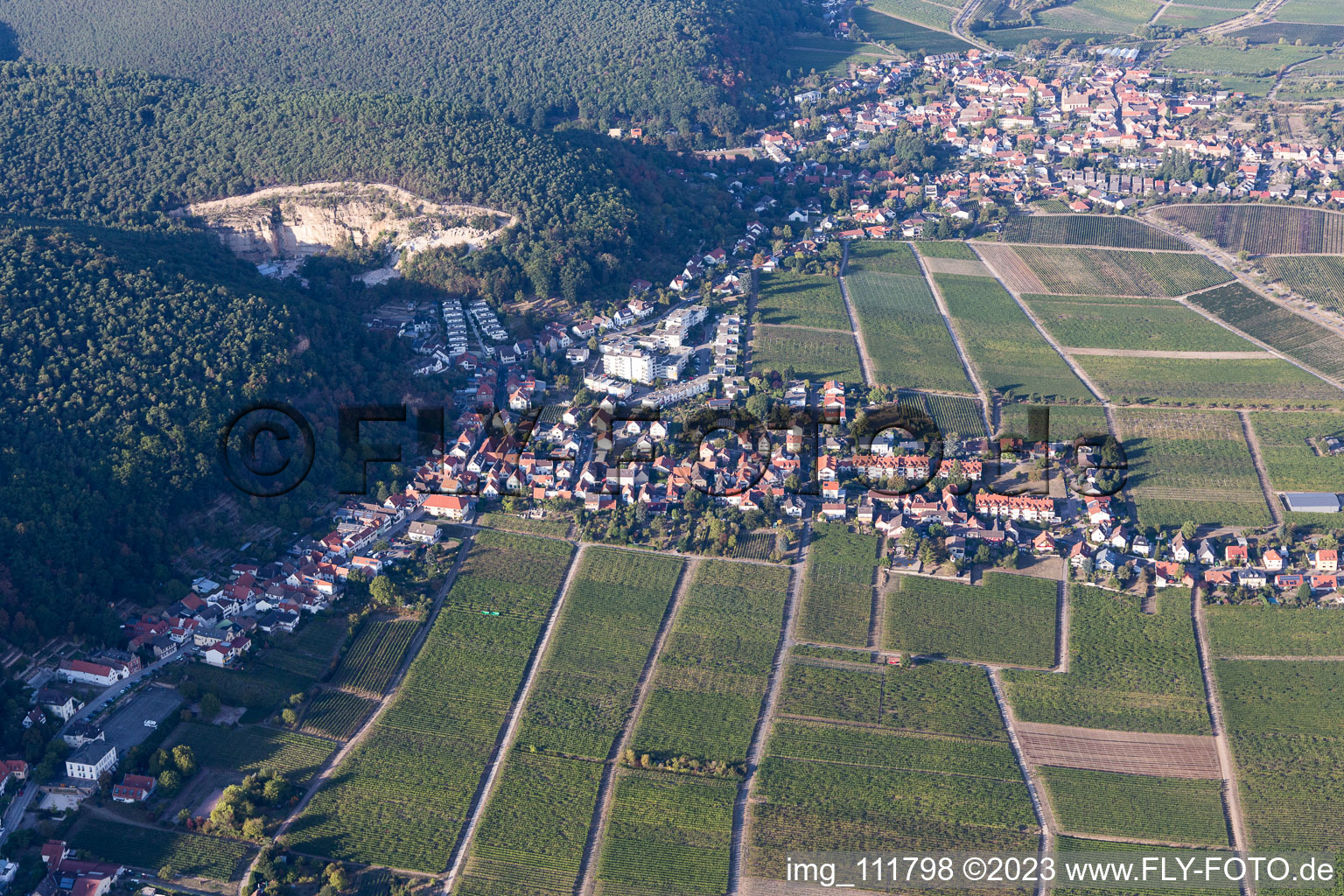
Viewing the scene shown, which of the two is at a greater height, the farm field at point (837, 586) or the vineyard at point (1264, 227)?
the vineyard at point (1264, 227)

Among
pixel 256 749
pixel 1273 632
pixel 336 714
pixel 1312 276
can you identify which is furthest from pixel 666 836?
pixel 1312 276

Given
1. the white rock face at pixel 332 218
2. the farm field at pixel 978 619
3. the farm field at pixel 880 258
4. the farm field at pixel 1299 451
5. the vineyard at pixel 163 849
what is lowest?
the vineyard at pixel 163 849

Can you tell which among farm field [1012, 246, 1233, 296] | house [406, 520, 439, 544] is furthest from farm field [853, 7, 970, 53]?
house [406, 520, 439, 544]

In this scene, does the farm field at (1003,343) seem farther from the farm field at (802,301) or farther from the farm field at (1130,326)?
the farm field at (802,301)

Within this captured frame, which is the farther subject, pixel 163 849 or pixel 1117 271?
pixel 1117 271

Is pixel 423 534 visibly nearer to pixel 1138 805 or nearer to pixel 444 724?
pixel 444 724

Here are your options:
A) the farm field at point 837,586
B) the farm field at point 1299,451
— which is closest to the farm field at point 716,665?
the farm field at point 837,586

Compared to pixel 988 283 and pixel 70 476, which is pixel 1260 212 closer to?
pixel 988 283
